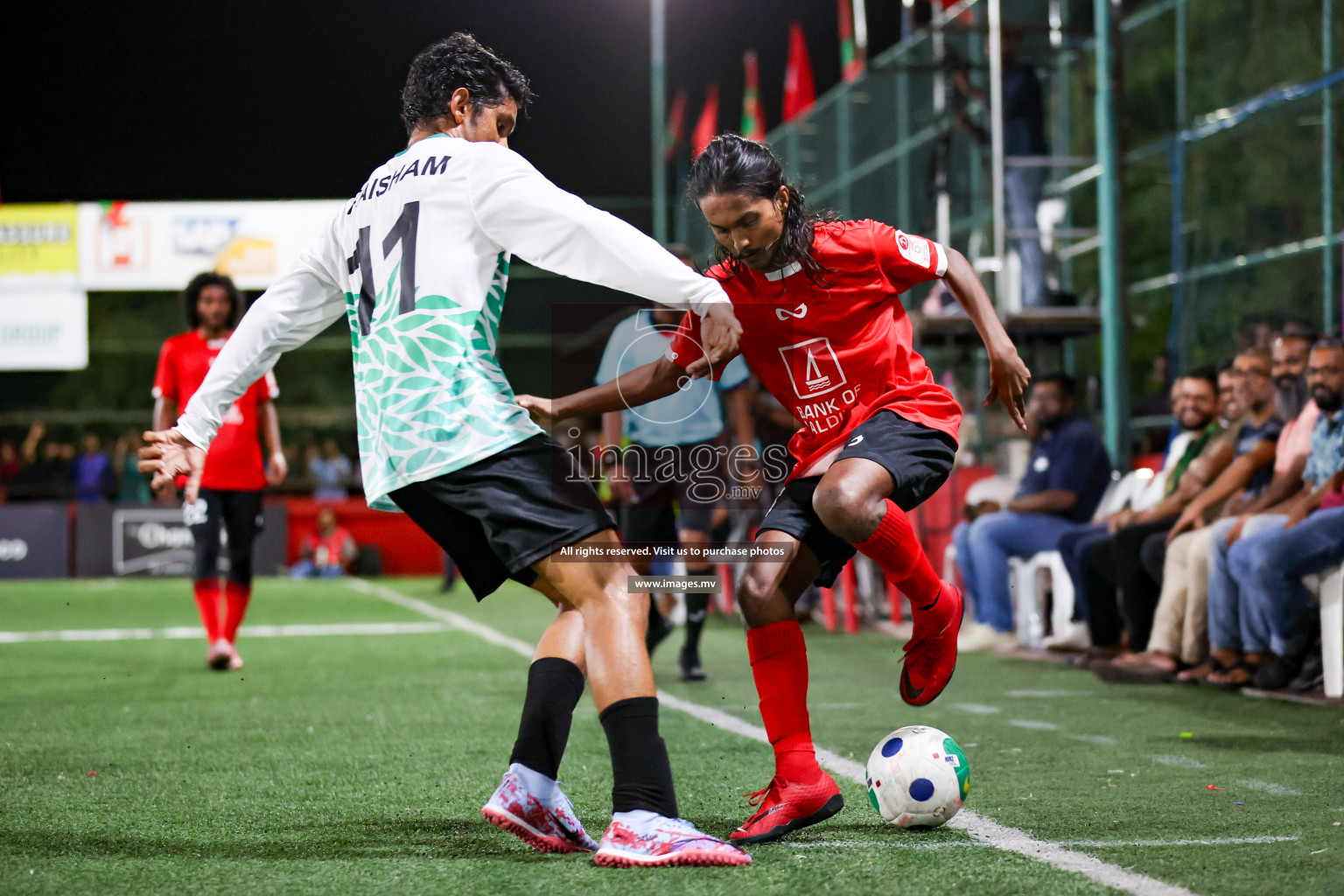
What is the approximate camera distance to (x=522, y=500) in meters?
3.24

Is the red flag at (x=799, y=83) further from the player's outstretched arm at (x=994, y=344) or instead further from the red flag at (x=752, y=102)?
the player's outstretched arm at (x=994, y=344)

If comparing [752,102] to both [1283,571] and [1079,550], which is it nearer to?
[1079,550]

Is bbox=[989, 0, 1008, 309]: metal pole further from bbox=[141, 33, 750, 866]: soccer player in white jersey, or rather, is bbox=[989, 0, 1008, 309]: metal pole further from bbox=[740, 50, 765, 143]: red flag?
bbox=[740, 50, 765, 143]: red flag

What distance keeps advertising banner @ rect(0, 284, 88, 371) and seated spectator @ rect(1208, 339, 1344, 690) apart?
24139 mm

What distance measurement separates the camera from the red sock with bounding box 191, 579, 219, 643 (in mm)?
8234

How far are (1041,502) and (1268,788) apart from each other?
15.7ft

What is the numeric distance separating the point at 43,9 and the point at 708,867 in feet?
86.4

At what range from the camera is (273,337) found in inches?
148

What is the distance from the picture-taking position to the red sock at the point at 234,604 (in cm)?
821

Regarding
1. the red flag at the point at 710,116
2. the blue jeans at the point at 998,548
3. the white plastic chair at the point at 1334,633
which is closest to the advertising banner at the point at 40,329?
the red flag at the point at 710,116

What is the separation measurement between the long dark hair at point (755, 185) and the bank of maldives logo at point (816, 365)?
18 cm

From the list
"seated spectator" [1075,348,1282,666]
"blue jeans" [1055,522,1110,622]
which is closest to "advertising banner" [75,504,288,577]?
"blue jeans" [1055,522,1110,622]

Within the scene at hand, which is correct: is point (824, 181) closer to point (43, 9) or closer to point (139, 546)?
point (139, 546)

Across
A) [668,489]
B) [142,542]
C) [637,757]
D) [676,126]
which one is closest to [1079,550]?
[668,489]
